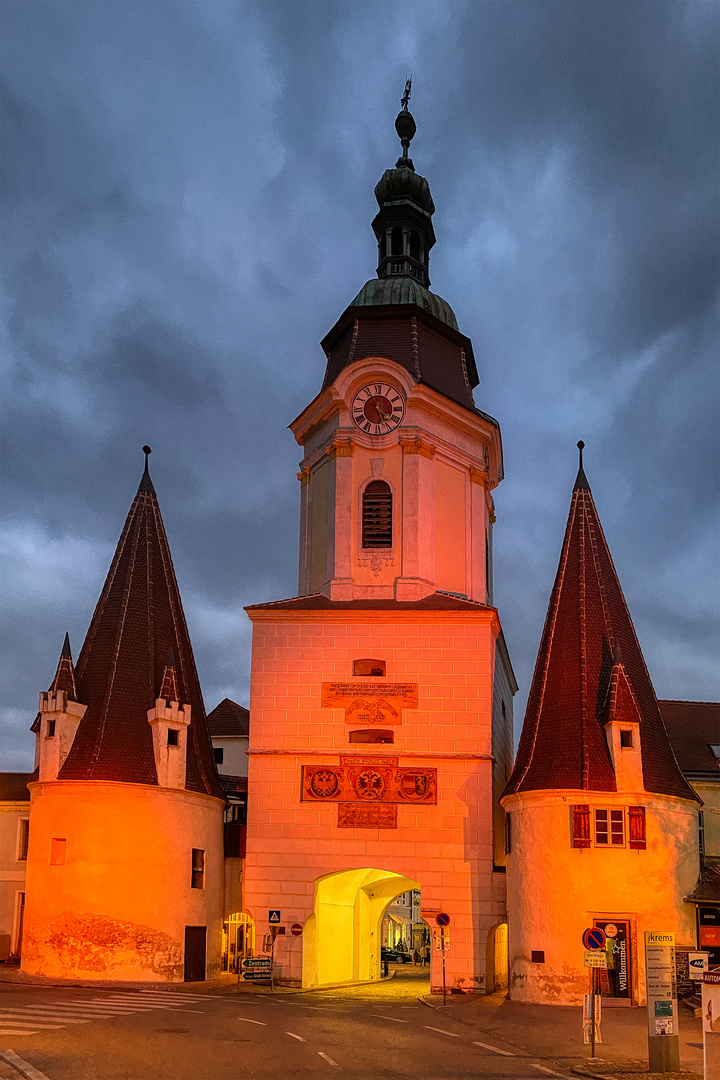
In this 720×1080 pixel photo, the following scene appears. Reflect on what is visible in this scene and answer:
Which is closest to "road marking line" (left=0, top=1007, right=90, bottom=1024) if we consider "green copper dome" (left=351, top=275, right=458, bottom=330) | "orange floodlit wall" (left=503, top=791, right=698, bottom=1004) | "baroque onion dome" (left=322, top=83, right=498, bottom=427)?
"orange floodlit wall" (left=503, top=791, right=698, bottom=1004)

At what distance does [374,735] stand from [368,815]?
8.30 ft

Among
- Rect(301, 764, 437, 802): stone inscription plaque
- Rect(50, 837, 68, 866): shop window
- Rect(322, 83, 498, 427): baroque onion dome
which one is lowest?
Rect(50, 837, 68, 866): shop window

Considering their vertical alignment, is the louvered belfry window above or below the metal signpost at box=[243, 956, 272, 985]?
above

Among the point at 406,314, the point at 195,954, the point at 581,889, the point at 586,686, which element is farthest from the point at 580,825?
the point at 406,314

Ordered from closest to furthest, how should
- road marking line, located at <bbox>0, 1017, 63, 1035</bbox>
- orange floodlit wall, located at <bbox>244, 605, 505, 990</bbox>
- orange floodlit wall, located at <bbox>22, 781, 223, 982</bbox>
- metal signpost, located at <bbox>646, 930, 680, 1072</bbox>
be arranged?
metal signpost, located at <bbox>646, 930, 680, 1072</bbox>, road marking line, located at <bbox>0, 1017, 63, 1035</bbox>, orange floodlit wall, located at <bbox>22, 781, 223, 982</bbox>, orange floodlit wall, located at <bbox>244, 605, 505, 990</bbox>

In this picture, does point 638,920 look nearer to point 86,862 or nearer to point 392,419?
point 86,862

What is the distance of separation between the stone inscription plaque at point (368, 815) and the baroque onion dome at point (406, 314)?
14806mm

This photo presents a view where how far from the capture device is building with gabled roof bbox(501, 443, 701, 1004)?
32.0 meters

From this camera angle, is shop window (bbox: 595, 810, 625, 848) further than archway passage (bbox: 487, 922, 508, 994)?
No

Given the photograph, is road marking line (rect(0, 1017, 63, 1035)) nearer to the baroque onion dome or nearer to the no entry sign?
the no entry sign

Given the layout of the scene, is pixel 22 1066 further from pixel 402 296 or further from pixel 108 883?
pixel 402 296

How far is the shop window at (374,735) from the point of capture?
123 ft

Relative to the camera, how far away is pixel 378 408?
4169 centimetres

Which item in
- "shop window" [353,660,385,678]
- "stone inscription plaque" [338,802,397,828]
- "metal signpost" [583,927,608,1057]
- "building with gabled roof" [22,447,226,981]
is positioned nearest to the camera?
"metal signpost" [583,927,608,1057]
